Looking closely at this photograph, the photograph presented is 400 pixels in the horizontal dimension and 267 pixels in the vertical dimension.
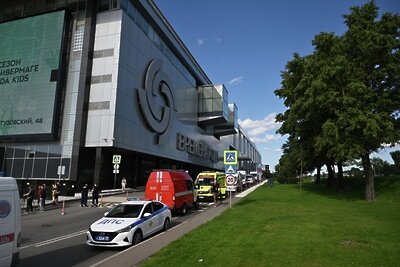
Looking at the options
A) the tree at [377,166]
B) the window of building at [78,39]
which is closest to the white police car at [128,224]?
the window of building at [78,39]

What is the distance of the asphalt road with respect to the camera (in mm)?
10273

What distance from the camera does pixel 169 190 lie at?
776 inches

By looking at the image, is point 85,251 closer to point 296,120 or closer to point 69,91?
point 296,120

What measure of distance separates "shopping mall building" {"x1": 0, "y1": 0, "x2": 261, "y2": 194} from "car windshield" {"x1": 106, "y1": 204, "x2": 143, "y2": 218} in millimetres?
26053

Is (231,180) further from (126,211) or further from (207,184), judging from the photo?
(126,211)

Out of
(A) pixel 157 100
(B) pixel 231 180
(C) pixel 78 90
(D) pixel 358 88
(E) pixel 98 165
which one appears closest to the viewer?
A: (B) pixel 231 180

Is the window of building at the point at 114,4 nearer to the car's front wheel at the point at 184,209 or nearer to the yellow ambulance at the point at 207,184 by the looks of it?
the yellow ambulance at the point at 207,184

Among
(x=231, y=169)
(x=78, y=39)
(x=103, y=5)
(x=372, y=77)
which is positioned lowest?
(x=231, y=169)

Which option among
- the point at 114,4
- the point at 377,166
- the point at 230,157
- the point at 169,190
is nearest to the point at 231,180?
the point at 230,157

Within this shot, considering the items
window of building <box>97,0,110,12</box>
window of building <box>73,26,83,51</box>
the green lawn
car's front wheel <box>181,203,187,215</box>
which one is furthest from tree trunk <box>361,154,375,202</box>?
window of building <box>97,0,110,12</box>

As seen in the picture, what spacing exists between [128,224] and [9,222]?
190 inches

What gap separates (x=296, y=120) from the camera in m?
32.1

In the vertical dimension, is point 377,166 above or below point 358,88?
above

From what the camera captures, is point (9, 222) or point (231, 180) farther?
point (231, 180)
